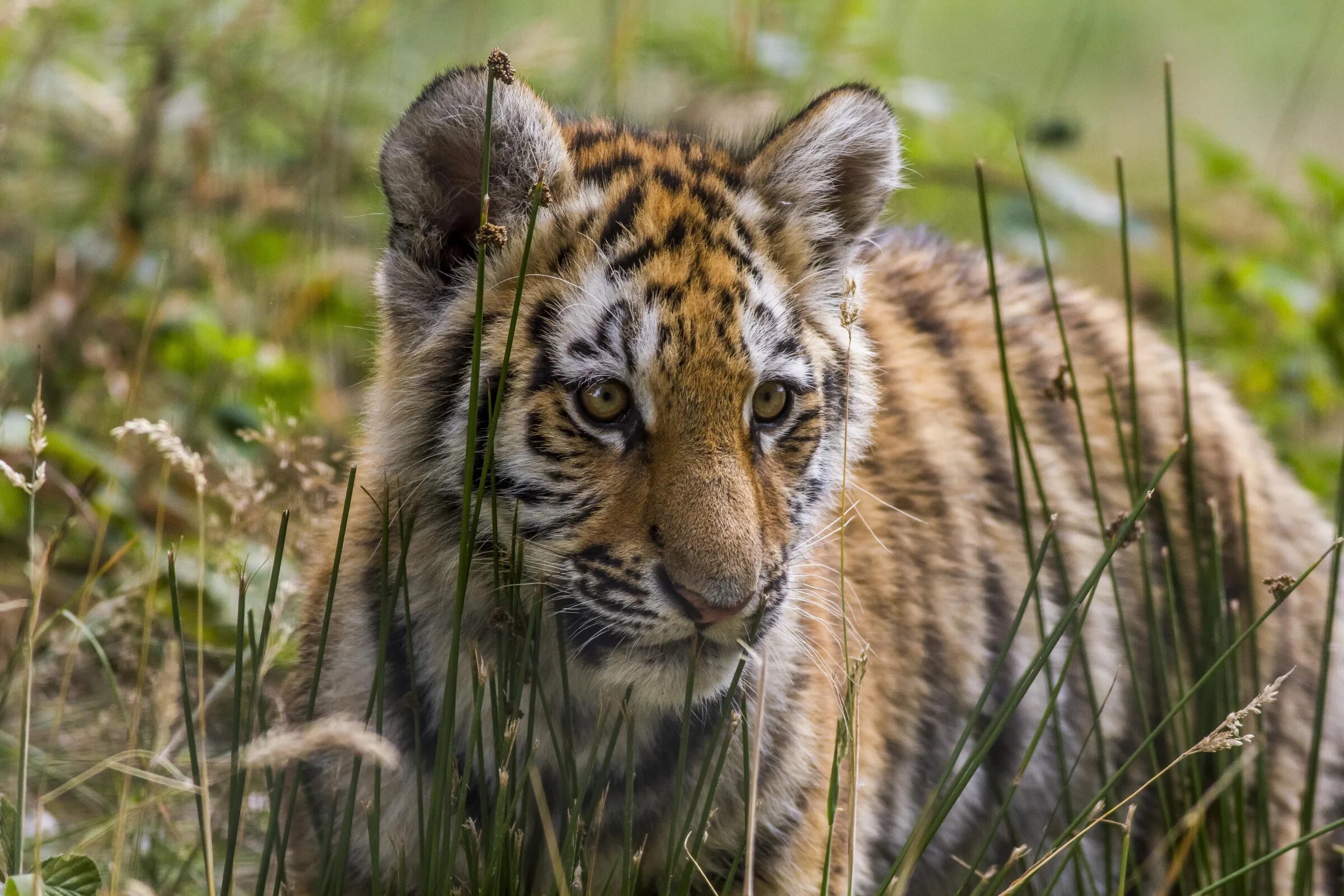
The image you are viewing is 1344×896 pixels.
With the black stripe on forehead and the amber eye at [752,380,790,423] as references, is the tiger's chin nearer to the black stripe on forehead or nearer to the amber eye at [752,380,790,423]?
the amber eye at [752,380,790,423]

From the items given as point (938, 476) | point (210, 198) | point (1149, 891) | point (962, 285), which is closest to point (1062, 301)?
point (962, 285)

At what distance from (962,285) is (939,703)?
50.2 inches

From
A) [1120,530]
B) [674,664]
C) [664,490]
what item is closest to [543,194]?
[664,490]

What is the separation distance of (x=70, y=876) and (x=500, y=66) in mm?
1535

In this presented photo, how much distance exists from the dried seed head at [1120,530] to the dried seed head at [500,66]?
131 cm

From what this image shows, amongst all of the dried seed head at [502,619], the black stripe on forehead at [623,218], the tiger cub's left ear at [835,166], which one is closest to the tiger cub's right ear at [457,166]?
the black stripe on forehead at [623,218]

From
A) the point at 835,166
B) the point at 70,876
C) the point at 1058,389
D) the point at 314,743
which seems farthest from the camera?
the point at 835,166

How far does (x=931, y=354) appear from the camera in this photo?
4.00 m

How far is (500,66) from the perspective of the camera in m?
2.31

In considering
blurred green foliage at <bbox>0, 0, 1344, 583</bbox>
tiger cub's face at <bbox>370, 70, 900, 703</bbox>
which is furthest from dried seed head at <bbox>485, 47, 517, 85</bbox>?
blurred green foliage at <bbox>0, 0, 1344, 583</bbox>

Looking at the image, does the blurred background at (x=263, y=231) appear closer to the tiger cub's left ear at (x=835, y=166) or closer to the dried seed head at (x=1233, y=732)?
the tiger cub's left ear at (x=835, y=166)

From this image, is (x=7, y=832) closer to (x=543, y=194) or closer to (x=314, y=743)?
(x=314, y=743)

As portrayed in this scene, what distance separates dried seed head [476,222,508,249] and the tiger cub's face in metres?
0.13

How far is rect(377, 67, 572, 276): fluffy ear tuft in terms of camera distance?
8.57ft
